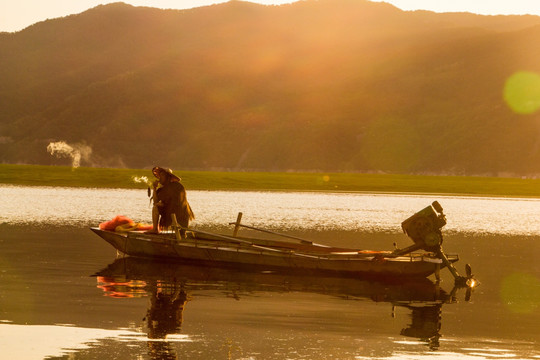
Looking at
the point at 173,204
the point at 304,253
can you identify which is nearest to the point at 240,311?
the point at 304,253

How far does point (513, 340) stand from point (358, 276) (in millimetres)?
10126

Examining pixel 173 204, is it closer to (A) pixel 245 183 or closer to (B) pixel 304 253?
(B) pixel 304 253

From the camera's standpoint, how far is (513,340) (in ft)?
58.9

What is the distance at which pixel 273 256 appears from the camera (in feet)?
94.2

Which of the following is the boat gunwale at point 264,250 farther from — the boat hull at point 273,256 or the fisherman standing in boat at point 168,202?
the fisherman standing in boat at point 168,202

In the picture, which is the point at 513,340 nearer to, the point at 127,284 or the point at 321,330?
the point at 321,330

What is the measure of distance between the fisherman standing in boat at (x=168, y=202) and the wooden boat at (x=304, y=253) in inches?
18.2

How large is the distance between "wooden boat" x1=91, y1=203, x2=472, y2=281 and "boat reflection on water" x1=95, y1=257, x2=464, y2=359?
0.31 m

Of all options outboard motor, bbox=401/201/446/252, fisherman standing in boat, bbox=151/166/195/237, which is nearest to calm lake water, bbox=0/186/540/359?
Result: outboard motor, bbox=401/201/446/252

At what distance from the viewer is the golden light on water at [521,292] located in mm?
22766

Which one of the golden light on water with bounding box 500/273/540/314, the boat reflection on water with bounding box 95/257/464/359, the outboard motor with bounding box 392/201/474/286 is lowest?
the boat reflection on water with bounding box 95/257/464/359

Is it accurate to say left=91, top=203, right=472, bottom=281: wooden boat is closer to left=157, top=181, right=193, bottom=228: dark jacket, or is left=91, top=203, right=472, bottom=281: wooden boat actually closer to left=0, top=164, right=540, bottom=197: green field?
left=157, top=181, right=193, bottom=228: dark jacket

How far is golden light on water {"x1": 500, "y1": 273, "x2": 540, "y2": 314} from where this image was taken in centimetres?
2277

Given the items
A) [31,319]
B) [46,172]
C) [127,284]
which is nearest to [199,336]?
[31,319]
